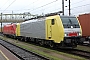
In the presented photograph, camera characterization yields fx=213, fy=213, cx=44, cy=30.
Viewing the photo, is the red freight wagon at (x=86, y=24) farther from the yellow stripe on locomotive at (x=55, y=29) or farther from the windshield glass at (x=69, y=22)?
the yellow stripe on locomotive at (x=55, y=29)


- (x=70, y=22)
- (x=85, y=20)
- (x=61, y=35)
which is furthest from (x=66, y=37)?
(x=85, y=20)

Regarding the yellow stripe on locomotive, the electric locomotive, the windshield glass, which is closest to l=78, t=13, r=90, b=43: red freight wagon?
the electric locomotive

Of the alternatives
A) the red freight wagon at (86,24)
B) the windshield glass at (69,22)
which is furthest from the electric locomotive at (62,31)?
the red freight wagon at (86,24)

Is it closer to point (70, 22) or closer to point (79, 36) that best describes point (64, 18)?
point (70, 22)

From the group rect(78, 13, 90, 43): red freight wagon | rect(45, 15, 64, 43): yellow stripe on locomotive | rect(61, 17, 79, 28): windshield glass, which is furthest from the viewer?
rect(78, 13, 90, 43): red freight wagon

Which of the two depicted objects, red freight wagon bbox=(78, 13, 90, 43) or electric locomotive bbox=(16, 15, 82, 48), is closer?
electric locomotive bbox=(16, 15, 82, 48)

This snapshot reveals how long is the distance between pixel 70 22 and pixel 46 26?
3.01 metres

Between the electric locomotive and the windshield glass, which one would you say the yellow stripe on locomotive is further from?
the windshield glass

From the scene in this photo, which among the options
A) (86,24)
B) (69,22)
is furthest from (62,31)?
(86,24)

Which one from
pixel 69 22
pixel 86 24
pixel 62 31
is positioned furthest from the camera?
pixel 86 24

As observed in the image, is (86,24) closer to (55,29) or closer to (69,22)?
(69,22)

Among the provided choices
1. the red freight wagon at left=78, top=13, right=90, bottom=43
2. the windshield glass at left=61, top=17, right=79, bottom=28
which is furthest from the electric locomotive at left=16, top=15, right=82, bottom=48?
the red freight wagon at left=78, top=13, right=90, bottom=43

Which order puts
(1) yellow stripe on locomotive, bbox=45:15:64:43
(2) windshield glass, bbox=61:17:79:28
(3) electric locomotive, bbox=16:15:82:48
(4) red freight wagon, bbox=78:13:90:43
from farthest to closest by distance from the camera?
1. (4) red freight wagon, bbox=78:13:90:43
2. (2) windshield glass, bbox=61:17:79:28
3. (1) yellow stripe on locomotive, bbox=45:15:64:43
4. (3) electric locomotive, bbox=16:15:82:48

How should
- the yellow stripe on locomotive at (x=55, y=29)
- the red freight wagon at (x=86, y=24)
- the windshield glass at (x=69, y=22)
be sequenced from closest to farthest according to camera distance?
the yellow stripe on locomotive at (x=55, y=29) < the windshield glass at (x=69, y=22) < the red freight wagon at (x=86, y=24)
